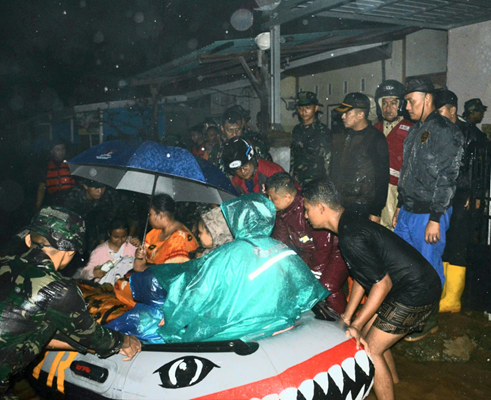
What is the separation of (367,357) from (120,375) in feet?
5.74

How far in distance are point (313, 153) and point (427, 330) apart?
8.98ft

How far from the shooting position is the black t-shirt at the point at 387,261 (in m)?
3.36

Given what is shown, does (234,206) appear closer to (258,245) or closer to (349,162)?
(258,245)

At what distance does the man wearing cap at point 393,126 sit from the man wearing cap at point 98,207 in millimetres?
3514

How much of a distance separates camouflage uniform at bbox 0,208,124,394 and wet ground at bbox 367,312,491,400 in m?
2.65

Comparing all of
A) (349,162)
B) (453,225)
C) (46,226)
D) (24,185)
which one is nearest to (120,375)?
(46,226)

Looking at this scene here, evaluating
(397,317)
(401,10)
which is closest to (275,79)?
(401,10)

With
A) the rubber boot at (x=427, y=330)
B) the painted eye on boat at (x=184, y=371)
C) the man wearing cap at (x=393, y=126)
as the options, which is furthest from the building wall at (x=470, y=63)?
the painted eye on boat at (x=184, y=371)

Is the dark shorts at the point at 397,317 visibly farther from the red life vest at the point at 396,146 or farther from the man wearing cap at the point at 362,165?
the red life vest at the point at 396,146

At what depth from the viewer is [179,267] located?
367cm

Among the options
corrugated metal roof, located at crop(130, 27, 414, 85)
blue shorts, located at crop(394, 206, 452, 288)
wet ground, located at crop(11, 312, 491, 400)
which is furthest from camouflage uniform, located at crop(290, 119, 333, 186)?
corrugated metal roof, located at crop(130, 27, 414, 85)

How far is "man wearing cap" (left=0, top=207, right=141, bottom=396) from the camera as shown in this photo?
2.54m

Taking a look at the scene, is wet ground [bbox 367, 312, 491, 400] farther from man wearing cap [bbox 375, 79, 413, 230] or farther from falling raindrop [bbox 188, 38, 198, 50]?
falling raindrop [bbox 188, 38, 198, 50]

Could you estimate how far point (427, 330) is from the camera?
4840 mm
